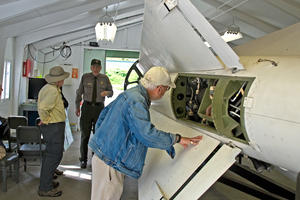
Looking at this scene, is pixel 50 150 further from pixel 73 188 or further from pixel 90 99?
pixel 90 99

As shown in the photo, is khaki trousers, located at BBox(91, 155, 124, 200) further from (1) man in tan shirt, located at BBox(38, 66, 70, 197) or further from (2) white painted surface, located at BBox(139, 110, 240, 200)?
(1) man in tan shirt, located at BBox(38, 66, 70, 197)

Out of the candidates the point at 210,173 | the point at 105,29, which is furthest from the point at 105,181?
the point at 105,29

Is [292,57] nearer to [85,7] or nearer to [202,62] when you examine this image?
[202,62]

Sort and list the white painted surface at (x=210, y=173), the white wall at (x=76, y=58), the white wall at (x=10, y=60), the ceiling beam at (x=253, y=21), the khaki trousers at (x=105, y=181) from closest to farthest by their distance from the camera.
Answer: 1. the white painted surface at (x=210, y=173)
2. the khaki trousers at (x=105, y=181)
3. the white wall at (x=10, y=60)
4. the ceiling beam at (x=253, y=21)
5. the white wall at (x=76, y=58)

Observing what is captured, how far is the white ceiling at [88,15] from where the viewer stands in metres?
4.01

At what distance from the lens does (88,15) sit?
5.48 meters

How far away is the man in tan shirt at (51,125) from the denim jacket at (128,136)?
1.07 metres

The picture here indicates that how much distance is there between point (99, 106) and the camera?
160 inches

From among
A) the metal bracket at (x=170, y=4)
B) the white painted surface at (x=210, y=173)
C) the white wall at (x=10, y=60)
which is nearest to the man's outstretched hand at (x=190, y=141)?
the white painted surface at (x=210, y=173)

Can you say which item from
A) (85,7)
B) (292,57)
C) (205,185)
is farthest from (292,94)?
(85,7)

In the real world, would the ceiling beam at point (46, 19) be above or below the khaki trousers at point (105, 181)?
above

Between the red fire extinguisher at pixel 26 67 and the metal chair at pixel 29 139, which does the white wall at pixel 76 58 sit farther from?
the metal chair at pixel 29 139

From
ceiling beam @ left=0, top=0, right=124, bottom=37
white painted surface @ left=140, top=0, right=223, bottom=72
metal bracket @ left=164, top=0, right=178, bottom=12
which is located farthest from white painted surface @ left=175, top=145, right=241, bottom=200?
ceiling beam @ left=0, top=0, right=124, bottom=37

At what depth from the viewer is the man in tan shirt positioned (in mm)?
2801
